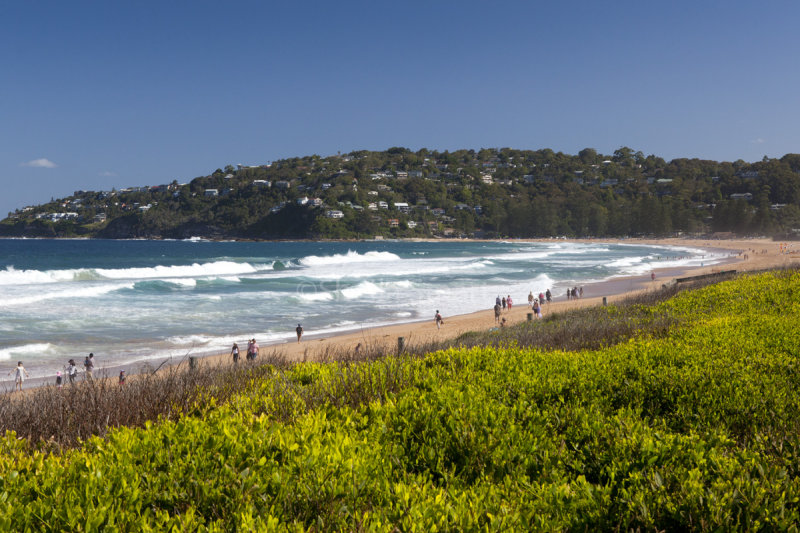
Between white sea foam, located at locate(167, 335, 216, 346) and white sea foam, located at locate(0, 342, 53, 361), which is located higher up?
white sea foam, located at locate(0, 342, 53, 361)

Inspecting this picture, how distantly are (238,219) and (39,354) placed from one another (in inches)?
5739

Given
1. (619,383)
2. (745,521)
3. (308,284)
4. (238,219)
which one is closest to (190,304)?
Answer: (308,284)

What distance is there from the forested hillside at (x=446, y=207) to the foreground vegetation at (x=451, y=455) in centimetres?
13087

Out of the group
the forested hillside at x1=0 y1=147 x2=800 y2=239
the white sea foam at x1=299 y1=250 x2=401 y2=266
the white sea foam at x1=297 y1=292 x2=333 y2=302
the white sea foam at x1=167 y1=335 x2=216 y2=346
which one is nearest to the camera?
the white sea foam at x1=167 y1=335 x2=216 y2=346

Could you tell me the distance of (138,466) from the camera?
124 inches

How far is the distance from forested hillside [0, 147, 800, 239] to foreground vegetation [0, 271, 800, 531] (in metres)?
131

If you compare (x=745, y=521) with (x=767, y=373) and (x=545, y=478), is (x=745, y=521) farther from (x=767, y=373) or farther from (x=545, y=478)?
(x=767, y=373)

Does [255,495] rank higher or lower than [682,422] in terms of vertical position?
higher

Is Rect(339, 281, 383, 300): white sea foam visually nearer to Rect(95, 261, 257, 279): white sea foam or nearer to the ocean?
the ocean

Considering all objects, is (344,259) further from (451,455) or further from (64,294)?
(451,455)

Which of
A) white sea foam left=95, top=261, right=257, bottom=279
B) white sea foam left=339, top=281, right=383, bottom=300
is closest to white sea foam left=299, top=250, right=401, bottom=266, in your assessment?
white sea foam left=95, top=261, right=257, bottom=279

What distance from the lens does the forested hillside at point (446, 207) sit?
131 meters

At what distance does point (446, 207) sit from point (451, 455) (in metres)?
178

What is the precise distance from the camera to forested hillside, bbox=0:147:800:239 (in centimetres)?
13088
